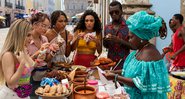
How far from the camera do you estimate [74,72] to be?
10.1 ft

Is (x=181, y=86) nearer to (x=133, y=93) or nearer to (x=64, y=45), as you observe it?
(x=64, y=45)

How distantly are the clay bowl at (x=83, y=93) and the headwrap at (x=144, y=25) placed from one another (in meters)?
0.63

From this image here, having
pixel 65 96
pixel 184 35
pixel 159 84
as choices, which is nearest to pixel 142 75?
pixel 159 84

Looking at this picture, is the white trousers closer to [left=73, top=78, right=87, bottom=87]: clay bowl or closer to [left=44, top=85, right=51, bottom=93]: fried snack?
[left=44, top=85, right=51, bottom=93]: fried snack

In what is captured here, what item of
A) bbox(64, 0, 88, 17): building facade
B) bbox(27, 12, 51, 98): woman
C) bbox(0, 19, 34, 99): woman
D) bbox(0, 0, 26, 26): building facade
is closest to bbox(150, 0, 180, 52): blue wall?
bbox(27, 12, 51, 98): woman

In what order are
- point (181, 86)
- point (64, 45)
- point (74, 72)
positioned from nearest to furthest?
point (74, 72) → point (64, 45) → point (181, 86)

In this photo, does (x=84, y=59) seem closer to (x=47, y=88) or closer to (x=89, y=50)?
(x=89, y=50)

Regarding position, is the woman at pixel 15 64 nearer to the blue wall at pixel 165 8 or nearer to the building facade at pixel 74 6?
the blue wall at pixel 165 8

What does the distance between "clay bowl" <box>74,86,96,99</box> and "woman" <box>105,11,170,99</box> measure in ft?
0.70

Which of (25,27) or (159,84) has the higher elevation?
(25,27)

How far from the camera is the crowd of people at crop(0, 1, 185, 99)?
224 cm

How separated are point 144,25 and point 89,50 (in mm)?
1712

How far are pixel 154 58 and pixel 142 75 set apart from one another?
0.17 metres

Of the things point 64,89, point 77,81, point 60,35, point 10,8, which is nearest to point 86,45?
point 60,35
